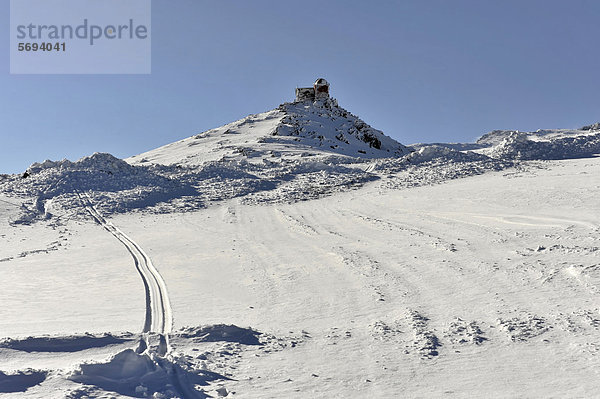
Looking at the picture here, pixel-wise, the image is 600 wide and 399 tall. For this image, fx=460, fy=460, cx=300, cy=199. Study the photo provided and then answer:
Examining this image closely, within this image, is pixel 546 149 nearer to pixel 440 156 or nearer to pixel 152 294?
pixel 440 156

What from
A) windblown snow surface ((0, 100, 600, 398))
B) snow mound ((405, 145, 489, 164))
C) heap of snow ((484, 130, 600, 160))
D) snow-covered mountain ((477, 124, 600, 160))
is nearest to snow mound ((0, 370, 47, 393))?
windblown snow surface ((0, 100, 600, 398))

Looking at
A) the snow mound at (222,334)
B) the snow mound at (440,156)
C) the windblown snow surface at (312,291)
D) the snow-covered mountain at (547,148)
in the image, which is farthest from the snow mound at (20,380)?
the snow-covered mountain at (547,148)

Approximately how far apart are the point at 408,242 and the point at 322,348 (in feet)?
24.9

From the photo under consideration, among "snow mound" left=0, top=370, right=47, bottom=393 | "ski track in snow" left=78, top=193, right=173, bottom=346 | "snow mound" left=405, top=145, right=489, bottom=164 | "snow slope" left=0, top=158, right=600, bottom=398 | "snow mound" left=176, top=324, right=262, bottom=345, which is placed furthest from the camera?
"snow mound" left=405, top=145, right=489, bottom=164

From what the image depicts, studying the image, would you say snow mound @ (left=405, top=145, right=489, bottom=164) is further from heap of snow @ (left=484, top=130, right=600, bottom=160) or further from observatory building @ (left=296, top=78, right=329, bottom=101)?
observatory building @ (left=296, top=78, right=329, bottom=101)

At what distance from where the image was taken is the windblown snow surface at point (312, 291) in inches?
222

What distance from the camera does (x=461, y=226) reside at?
15109 mm

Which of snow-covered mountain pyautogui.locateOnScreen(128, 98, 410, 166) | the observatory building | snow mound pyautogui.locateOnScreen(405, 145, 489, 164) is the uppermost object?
the observatory building

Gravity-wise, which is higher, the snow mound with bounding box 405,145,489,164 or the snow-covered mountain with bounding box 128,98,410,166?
the snow-covered mountain with bounding box 128,98,410,166

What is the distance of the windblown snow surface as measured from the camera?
18.5ft

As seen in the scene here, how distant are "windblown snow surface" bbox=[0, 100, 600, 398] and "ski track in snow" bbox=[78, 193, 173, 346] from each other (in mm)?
65

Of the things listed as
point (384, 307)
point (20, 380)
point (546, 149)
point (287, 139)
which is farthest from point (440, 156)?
point (20, 380)

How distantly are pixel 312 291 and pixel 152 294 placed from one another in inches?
134

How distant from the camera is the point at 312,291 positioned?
9.59 m
